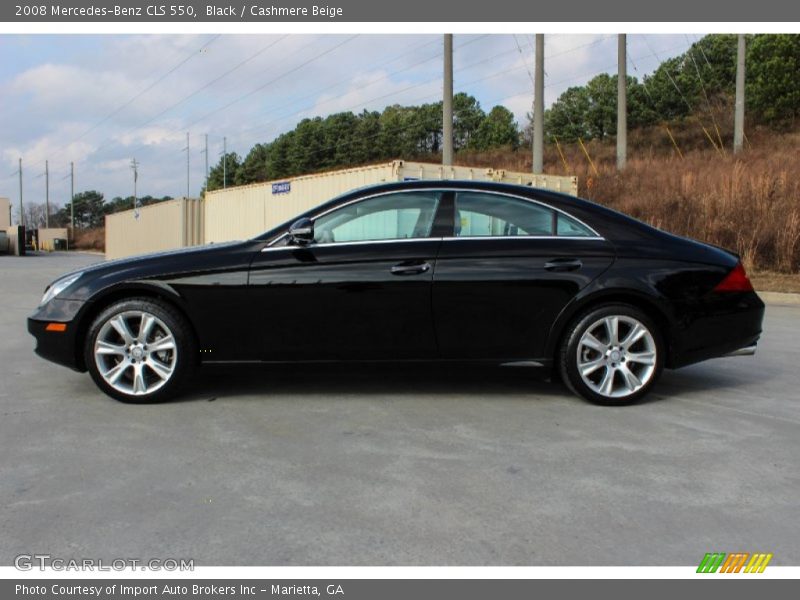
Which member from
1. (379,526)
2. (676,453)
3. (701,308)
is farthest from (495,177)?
(379,526)

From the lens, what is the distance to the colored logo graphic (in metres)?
2.61

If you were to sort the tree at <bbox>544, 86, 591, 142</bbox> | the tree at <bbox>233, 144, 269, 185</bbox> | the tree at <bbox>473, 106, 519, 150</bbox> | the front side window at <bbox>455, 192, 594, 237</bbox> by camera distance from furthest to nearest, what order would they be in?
the tree at <bbox>233, 144, 269, 185</bbox> → the tree at <bbox>473, 106, 519, 150</bbox> → the tree at <bbox>544, 86, 591, 142</bbox> → the front side window at <bbox>455, 192, 594, 237</bbox>

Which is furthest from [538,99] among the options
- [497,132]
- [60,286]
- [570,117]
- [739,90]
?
[497,132]

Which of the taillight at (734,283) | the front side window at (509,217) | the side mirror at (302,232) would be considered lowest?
the taillight at (734,283)

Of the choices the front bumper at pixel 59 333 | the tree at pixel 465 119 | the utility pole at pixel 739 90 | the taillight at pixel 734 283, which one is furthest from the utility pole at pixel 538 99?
the tree at pixel 465 119

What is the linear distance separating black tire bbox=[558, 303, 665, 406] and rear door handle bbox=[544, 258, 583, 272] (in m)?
0.32

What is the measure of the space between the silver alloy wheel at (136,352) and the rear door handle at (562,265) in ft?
8.51

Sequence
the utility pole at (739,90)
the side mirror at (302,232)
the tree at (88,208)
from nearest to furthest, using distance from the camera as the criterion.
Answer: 1. the side mirror at (302,232)
2. the utility pole at (739,90)
3. the tree at (88,208)

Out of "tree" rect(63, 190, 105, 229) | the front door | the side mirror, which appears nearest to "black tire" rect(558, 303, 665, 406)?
the front door

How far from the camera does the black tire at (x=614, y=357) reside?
474cm

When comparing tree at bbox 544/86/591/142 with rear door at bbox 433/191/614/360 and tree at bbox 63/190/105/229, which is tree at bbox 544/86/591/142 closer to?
rear door at bbox 433/191/614/360

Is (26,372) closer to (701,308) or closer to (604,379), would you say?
(604,379)

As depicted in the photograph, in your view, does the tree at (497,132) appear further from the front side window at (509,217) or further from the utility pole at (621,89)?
the front side window at (509,217)

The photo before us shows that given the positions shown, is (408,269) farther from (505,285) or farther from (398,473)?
(398,473)
